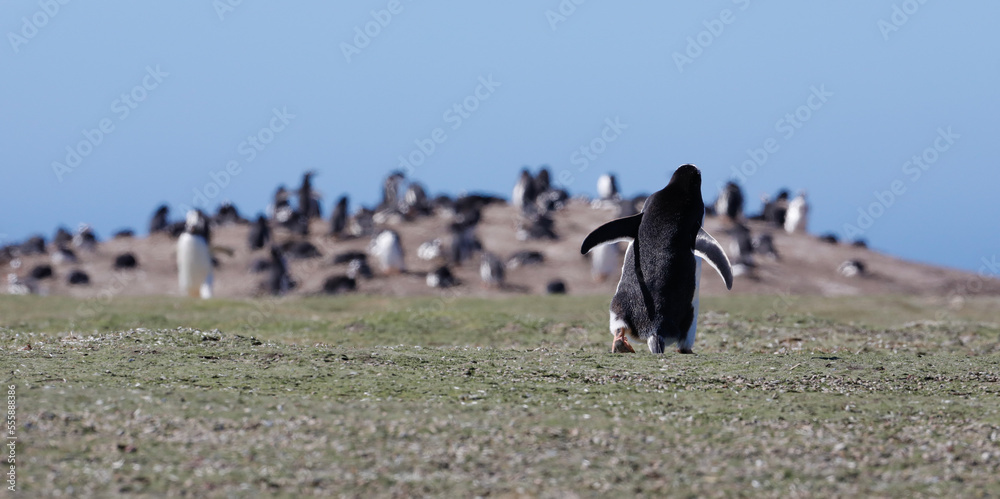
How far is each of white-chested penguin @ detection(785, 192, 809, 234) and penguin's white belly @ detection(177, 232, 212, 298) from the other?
2406 centimetres

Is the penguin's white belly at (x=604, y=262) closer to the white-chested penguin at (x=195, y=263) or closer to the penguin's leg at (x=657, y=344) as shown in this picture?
the white-chested penguin at (x=195, y=263)

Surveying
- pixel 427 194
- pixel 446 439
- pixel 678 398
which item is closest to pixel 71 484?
pixel 446 439

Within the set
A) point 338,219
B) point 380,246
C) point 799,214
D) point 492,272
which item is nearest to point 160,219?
point 338,219

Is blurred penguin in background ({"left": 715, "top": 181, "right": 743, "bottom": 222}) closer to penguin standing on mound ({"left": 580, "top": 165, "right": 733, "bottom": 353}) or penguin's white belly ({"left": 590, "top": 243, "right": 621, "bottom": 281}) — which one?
penguin's white belly ({"left": 590, "top": 243, "right": 621, "bottom": 281})

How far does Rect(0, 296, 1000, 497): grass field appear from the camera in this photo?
5.36 m

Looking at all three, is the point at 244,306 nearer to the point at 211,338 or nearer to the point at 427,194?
the point at 211,338

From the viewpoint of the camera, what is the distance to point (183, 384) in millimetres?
7309

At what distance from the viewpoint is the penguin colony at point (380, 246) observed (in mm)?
30016

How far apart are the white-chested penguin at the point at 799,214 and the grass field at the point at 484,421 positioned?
31.8m

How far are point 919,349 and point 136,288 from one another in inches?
992

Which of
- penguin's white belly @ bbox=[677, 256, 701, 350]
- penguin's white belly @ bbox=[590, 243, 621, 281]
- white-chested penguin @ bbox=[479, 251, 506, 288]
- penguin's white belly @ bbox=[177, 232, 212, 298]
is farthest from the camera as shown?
white-chested penguin @ bbox=[479, 251, 506, 288]

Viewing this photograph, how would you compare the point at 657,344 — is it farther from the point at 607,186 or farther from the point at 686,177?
the point at 607,186

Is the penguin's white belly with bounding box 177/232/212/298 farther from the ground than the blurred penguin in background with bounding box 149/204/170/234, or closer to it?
closer to it

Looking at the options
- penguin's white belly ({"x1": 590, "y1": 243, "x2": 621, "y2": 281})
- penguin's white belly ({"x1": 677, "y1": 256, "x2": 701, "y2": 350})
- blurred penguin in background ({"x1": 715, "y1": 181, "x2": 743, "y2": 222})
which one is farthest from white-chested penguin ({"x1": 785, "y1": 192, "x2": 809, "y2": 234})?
penguin's white belly ({"x1": 677, "y1": 256, "x2": 701, "y2": 350})
